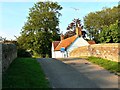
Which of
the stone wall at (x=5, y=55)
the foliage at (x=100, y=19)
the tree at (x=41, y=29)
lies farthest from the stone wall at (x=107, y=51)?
the foliage at (x=100, y=19)

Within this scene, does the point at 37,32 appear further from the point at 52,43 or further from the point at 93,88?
the point at 93,88

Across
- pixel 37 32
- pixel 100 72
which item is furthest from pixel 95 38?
pixel 100 72

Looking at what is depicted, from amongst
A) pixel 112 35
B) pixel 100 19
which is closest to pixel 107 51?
pixel 112 35

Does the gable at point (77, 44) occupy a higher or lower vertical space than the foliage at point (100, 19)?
lower

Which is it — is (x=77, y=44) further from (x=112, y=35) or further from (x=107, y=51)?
(x=107, y=51)

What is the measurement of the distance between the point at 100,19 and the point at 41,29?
682 inches

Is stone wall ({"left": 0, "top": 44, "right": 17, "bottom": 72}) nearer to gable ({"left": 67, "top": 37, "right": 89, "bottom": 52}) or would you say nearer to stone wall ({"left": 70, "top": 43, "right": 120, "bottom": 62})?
stone wall ({"left": 70, "top": 43, "right": 120, "bottom": 62})

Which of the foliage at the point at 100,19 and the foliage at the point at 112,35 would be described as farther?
the foliage at the point at 100,19

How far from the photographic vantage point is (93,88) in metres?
11.9

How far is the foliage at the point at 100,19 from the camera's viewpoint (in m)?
76.2

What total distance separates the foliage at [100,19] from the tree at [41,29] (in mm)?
11841

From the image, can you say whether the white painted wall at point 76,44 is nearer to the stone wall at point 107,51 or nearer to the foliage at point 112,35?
the foliage at point 112,35

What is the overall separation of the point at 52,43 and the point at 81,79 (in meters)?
54.8

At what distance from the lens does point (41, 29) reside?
69812 millimetres
